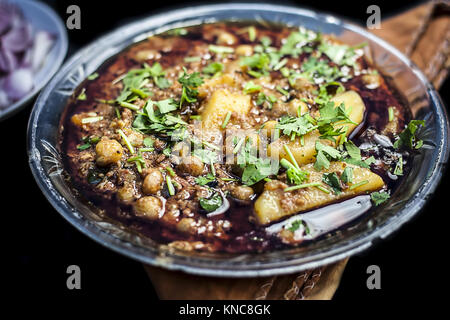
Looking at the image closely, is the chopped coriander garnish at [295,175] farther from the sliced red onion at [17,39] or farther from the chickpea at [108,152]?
the sliced red onion at [17,39]

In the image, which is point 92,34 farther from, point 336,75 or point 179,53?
point 336,75

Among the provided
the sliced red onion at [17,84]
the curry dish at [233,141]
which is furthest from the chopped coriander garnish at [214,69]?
the sliced red onion at [17,84]

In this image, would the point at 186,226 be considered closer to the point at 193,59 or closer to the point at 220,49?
the point at 193,59

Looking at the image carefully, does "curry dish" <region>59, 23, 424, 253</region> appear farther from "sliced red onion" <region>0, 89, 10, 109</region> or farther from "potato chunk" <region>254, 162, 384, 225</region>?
"sliced red onion" <region>0, 89, 10, 109</region>

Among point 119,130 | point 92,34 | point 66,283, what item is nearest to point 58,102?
point 119,130

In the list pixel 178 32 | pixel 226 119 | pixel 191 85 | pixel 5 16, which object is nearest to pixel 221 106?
pixel 226 119

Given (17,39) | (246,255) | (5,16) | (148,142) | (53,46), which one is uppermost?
(5,16)
